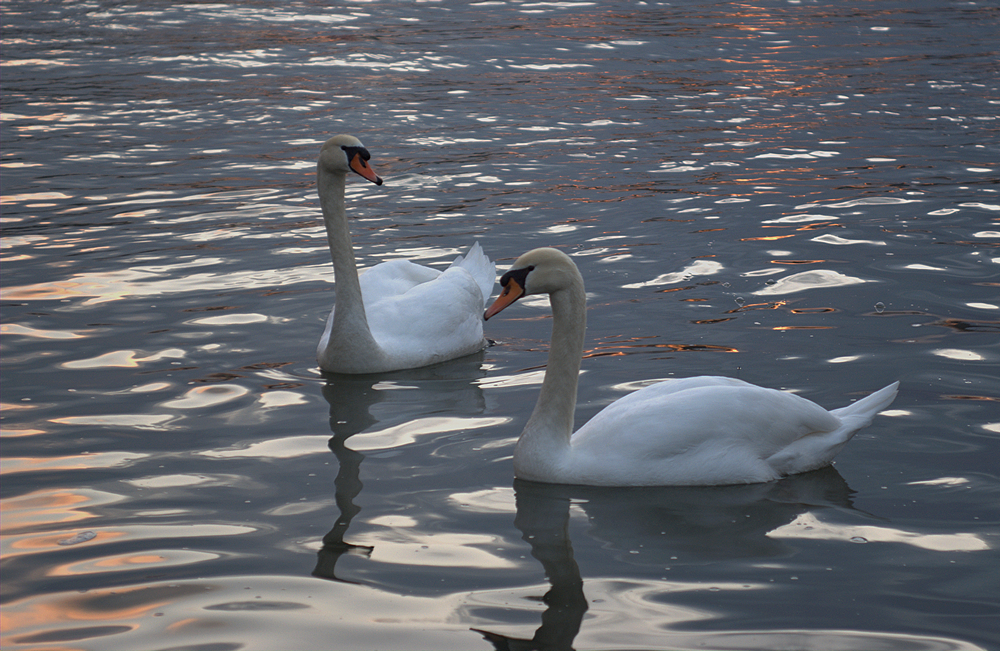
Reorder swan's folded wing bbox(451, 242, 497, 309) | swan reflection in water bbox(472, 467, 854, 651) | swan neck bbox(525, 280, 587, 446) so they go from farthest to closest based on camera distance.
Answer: swan's folded wing bbox(451, 242, 497, 309) < swan neck bbox(525, 280, 587, 446) < swan reflection in water bbox(472, 467, 854, 651)

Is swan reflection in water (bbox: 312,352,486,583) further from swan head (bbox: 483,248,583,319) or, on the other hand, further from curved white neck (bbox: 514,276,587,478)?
swan head (bbox: 483,248,583,319)

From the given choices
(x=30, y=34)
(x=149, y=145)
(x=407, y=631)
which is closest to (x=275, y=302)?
(x=407, y=631)

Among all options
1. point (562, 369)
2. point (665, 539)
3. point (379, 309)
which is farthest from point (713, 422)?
point (379, 309)

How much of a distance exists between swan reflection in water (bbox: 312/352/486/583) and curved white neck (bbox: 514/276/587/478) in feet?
3.00

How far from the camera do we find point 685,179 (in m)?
12.5

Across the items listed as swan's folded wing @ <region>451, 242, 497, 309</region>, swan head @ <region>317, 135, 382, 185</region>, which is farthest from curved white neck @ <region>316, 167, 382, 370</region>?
swan's folded wing @ <region>451, 242, 497, 309</region>

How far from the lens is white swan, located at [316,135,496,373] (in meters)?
7.30

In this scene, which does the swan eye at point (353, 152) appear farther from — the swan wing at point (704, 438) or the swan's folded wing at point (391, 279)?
the swan wing at point (704, 438)

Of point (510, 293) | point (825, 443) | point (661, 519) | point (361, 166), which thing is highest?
point (361, 166)

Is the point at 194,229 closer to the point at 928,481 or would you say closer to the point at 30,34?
the point at 928,481

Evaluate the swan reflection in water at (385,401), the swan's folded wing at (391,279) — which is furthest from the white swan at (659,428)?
the swan's folded wing at (391,279)

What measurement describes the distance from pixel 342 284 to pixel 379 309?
0.65m

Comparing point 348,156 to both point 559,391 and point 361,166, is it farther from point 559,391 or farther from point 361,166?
point 559,391

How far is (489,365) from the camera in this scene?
301 inches
